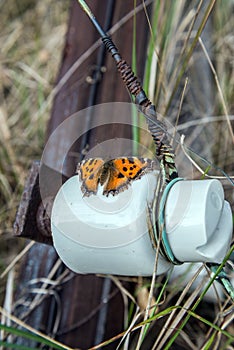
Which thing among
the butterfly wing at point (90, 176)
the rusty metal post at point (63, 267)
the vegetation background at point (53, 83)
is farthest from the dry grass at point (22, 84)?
the butterfly wing at point (90, 176)

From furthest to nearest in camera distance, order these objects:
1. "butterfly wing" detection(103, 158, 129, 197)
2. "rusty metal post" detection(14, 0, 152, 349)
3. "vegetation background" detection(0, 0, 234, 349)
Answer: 1. "vegetation background" detection(0, 0, 234, 349)
2. "rusty metal post" detection(14, 0, 152, 349)
3. "butterfly wing" detection(103, 158, 129, 197)

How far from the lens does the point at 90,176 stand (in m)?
0.47

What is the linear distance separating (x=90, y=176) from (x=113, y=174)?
0.02 metres

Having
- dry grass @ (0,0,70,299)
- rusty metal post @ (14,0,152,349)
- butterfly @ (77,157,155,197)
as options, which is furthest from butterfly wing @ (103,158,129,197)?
dry grass @ (0,0,70,299)

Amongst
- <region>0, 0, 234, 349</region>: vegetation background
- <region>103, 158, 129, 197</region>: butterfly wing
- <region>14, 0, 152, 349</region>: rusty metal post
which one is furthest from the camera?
<region>0, 0, 234, 349</region>: vegetation background

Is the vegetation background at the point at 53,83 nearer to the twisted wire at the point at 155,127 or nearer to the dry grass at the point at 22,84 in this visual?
the dry grass at the point at 22,84

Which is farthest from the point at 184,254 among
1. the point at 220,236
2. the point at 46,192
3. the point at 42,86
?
the point at 42,86

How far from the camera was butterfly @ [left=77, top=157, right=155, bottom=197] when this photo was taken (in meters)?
0.46

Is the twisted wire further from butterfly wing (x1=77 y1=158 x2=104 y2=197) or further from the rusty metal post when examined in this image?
the rusty metal post

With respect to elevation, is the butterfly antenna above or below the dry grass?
below

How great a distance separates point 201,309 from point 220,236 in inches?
17.5

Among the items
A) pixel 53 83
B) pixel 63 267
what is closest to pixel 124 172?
pixel 63 267

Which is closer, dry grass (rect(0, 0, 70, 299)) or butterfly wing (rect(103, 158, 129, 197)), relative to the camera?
butterfly wing (rect(103, 158, 129, 197))

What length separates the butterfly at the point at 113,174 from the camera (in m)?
0.46
